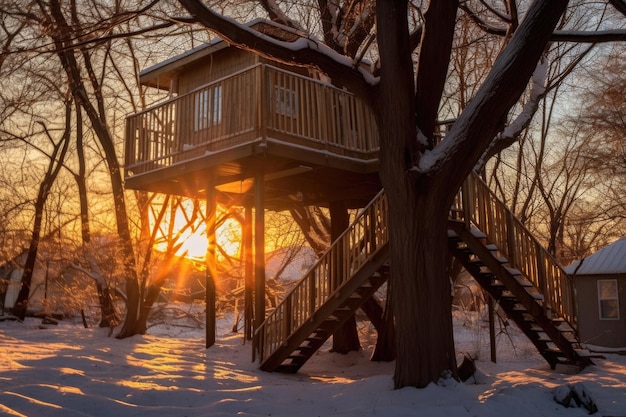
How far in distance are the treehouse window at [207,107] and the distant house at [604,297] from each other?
1330cm

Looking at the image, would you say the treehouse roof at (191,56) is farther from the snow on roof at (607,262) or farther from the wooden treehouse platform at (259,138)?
the snow on roof at (607,262)

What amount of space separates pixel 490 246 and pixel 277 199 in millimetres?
7369

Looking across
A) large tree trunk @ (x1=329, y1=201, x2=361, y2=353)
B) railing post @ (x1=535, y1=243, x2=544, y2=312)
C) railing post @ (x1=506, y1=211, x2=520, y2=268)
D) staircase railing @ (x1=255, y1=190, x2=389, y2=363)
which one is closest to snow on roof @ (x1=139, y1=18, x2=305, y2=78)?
large tree trunk @ (x1=329, y1=201, x2=361, y2=353)

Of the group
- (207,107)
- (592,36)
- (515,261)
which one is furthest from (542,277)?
(207,107)

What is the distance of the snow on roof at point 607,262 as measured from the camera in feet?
68.0

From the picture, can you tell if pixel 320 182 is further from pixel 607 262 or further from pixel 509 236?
pixel 607 262

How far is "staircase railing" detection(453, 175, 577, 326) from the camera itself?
433 inches

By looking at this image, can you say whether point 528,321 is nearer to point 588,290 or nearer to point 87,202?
point 588,290

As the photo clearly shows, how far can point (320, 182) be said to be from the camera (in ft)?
48.4

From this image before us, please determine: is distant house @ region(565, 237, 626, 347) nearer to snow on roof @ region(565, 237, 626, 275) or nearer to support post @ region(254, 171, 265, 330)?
snow on roof @ region(565, 237, 626, 275)

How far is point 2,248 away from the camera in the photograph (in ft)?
81.0

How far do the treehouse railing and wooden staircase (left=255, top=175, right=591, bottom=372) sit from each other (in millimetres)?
2519

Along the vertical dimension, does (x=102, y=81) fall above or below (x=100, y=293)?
above

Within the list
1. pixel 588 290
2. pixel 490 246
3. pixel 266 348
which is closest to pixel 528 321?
pixel 490 246
